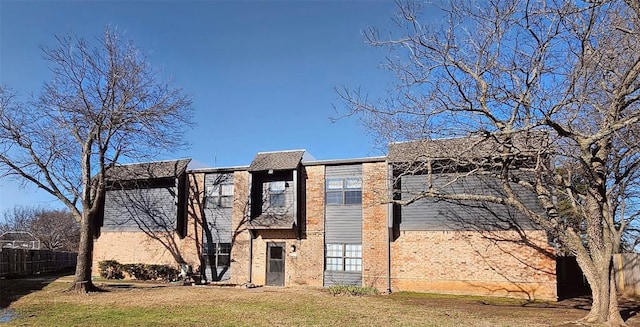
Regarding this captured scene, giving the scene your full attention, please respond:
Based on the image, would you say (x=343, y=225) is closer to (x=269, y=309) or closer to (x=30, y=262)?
(x=269, y=309)

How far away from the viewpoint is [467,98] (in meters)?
11.4

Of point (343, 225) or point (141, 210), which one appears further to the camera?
point (141, 210)

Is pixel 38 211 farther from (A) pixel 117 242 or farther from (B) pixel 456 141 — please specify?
(B) pixel 456 141

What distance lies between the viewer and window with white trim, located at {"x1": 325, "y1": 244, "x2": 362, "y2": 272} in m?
21.0

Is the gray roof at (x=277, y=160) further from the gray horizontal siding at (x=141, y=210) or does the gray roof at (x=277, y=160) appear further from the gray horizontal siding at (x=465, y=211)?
the gray horizontal siding at (x=465, y=211)

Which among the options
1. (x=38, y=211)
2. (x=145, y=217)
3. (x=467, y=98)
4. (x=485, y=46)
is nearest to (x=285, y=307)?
(x=467, y=98)

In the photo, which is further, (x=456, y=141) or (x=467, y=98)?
(x=456, y=141)

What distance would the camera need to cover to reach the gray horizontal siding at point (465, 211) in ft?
60.5

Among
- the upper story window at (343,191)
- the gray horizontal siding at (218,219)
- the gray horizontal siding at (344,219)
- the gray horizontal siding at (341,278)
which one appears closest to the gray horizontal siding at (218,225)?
the gray horizontal siding at (218,219)

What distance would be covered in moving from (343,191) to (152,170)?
33.8 feet

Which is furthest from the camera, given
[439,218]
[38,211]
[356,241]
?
[38,211]

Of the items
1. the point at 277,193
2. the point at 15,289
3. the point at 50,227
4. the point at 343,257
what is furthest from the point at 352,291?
the point at 50,227

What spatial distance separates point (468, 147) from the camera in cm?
1204

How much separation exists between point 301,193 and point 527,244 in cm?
976
